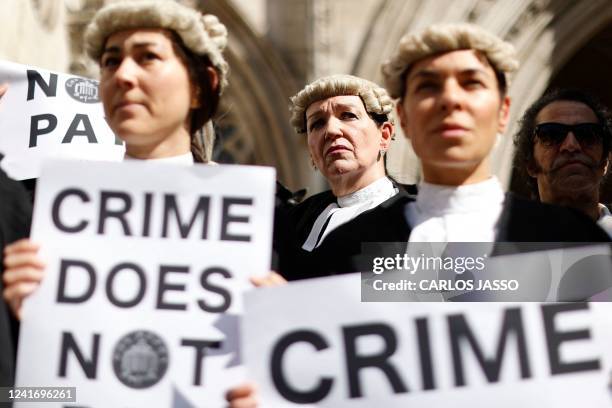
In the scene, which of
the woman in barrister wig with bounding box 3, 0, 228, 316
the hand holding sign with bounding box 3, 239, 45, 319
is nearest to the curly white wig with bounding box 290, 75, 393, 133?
the woman in barrister wig with bounding box 3, 0, 228, 316

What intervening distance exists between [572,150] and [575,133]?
50 mm

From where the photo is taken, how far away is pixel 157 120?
2.25m

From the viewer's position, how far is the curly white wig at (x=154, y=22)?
7.40ft

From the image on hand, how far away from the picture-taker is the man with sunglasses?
115 inches

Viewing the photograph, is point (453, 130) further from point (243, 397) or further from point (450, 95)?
point (243, 397)

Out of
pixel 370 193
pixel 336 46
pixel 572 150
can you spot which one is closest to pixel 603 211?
pixel 572 150

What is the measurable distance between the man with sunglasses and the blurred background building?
5.87 m

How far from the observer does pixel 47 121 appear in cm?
311

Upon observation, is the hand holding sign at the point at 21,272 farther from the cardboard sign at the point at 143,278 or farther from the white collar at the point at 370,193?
the white collar at the point at 370,193

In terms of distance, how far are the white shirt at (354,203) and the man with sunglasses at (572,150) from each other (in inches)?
18.2

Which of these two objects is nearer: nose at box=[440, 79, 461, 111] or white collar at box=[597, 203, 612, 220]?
nose at box=[440, 79, 461, 111]

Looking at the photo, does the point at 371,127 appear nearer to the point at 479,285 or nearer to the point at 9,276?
the point at 479,285

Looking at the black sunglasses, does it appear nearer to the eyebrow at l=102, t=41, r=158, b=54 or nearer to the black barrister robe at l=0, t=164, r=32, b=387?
the eyebrow at l=102, t=41, r=158, b=54

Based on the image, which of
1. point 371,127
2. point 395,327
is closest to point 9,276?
point 395,327
